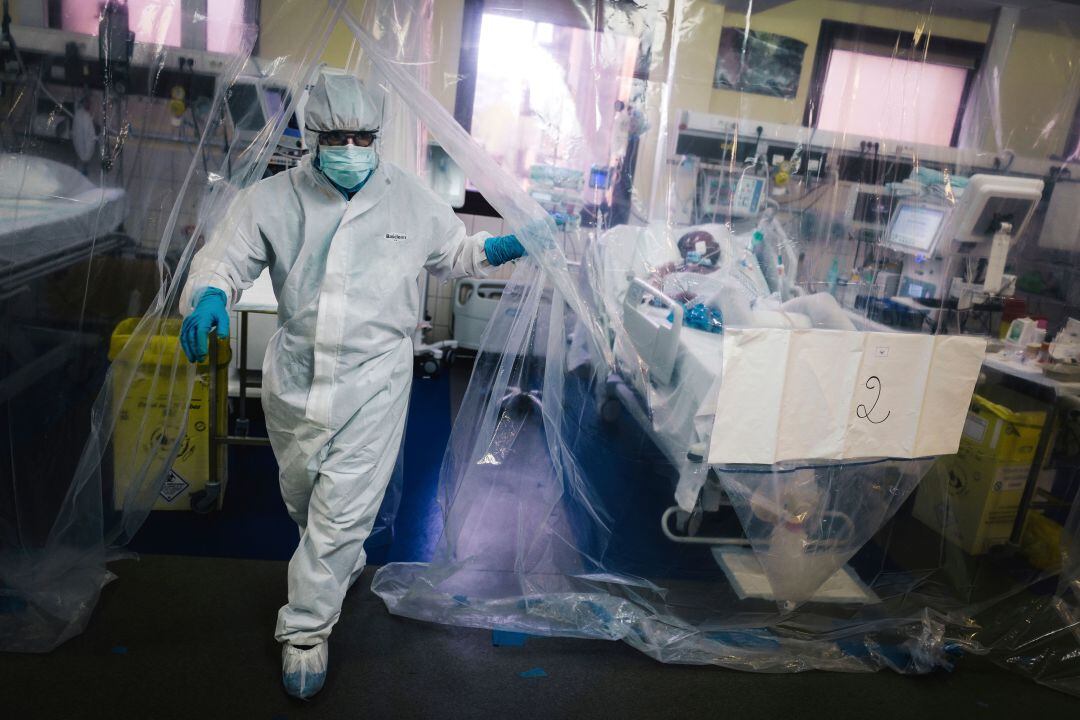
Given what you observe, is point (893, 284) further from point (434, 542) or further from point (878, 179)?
point (434, 542)

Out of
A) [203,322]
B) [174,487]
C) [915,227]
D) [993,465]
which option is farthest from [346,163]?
[993,465]

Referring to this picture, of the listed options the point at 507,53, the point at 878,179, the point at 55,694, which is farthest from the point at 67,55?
the point at 878,179

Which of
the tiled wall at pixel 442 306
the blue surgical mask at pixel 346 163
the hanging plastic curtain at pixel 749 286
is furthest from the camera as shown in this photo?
the tiled wall at pixel 442 306

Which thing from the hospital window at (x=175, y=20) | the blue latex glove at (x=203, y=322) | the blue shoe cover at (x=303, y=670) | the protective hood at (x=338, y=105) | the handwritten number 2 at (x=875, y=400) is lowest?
the blue shoe cover at (x=303, y=670)

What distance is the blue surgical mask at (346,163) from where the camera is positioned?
1.84 meters

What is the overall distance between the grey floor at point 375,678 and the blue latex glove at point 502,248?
963mm

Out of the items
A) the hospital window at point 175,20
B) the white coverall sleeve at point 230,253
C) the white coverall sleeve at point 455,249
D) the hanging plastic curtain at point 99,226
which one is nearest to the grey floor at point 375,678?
the hanging plastic curtain at point 99,226

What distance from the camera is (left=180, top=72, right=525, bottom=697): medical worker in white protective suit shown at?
6.00 feet

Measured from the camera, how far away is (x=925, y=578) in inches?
93.4

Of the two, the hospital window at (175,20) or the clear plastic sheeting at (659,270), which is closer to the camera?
the hospital window at (175,20)

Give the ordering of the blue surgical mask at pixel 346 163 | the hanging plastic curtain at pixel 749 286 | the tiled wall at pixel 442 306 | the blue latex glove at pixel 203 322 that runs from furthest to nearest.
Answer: the tiled wall at pixel 442 306 → the hanging plastic curtain at pixel 749 286 → the blue surgical mask at pixel 346 163 → the blue latex glove at pixel 203 322

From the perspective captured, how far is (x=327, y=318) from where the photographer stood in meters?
1.84

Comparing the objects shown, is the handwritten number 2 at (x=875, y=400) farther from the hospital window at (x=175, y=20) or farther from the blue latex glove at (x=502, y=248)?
the hospital window at (x=175, y=20)

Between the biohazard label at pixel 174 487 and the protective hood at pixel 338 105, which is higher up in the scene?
the protective hood at pixel 338 105
